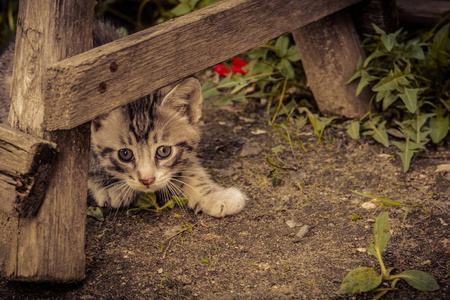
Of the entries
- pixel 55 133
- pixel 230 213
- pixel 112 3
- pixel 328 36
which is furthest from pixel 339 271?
pixel 112 3

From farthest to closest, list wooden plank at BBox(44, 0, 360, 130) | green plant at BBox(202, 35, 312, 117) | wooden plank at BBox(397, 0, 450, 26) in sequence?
wooden plank at BBox(397, 0, 450, 26) → green plant at BBox(202, 35, 312, 117) → wooden plank at BBox(44, 0, 360, 130)

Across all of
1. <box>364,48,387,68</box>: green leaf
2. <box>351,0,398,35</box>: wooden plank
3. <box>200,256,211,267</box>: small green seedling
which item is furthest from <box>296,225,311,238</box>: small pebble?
<box>351,0,398,35</box>: wooden plank

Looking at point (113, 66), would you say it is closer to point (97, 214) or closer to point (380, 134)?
point (97, 214)

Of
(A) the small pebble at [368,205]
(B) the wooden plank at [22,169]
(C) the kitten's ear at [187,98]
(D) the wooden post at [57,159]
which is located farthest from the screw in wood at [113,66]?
(A) the small pebble at [368,205]

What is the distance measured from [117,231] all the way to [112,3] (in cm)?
340

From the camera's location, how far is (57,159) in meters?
1.93

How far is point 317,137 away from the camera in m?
3.40

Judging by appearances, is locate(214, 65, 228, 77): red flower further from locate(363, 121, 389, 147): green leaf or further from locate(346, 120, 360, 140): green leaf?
locate(363, 121, 389, 147): green leaf

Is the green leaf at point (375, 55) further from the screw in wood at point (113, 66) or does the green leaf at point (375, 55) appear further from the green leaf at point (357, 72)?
the screw in wood at point (113, 66)

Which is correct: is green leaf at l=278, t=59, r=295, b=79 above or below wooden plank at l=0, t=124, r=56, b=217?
below

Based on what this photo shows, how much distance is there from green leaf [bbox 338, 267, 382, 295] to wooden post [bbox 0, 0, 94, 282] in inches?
45.9

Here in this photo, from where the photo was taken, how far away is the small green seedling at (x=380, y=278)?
1.93 metres

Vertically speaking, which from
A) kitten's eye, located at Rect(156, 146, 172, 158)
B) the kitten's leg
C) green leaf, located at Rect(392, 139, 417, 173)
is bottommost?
green leaf, located at Rect(392, 139, 417, 173)

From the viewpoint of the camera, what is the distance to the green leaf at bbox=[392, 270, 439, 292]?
6.31ft
